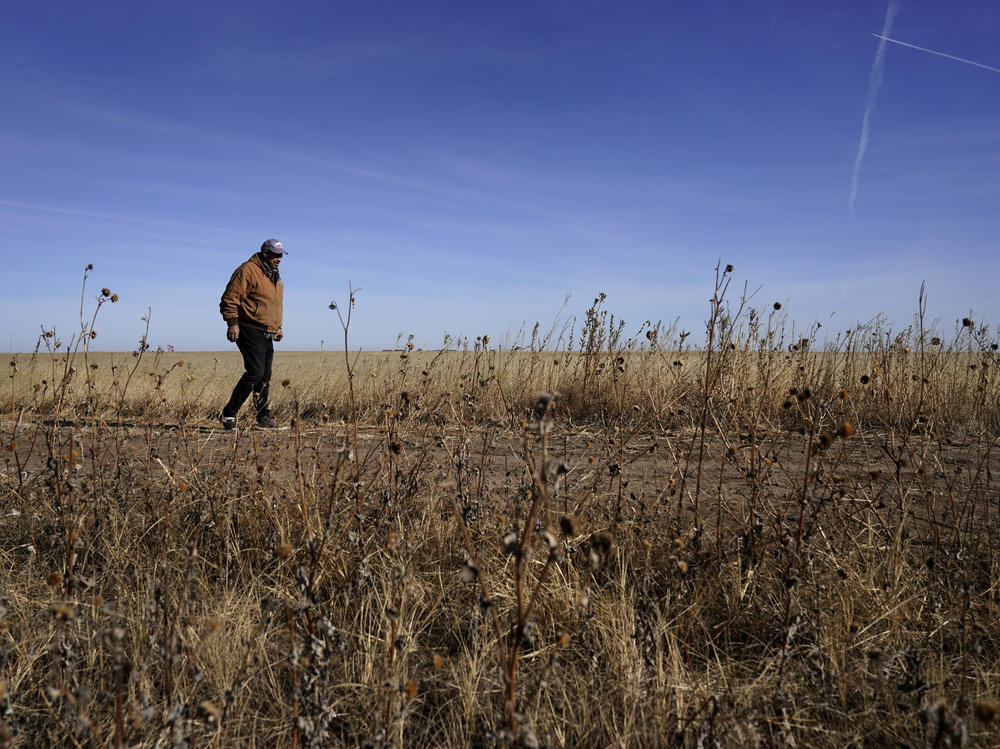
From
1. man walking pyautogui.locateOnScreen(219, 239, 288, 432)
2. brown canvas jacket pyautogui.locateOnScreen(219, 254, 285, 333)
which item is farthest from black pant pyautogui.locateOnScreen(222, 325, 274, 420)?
brown canvas jacket pyautogui.locateOnScreen(219, 254, 285, 333)

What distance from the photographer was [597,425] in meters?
6.04

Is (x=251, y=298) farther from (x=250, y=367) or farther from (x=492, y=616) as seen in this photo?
(x=492, y=616)

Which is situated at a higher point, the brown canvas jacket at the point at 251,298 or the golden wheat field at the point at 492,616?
the brown canvas jacket at the point at 251,298

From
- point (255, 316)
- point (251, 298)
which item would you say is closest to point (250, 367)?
point (255, 316)

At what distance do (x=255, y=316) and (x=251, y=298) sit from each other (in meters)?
0.19

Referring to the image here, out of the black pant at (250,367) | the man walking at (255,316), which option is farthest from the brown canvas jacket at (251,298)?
the black pant at (250,367)

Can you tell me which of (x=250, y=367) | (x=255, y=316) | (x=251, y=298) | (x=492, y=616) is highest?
(x=251, y=298)

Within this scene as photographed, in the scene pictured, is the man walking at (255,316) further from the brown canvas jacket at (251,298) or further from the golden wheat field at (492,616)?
the golden wheat field at (492,616)

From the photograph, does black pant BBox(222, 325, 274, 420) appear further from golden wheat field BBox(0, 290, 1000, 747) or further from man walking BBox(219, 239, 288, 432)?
golden wheat field BBox(0, 290, 1000, 747)

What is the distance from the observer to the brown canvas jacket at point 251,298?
6027mm

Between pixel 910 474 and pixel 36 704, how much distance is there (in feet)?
14.5

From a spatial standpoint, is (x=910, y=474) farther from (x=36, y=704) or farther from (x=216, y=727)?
(x=36, y=704)

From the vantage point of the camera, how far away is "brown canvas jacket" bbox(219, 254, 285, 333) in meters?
6.03

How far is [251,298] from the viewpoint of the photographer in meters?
6.17
